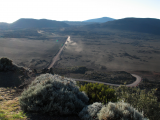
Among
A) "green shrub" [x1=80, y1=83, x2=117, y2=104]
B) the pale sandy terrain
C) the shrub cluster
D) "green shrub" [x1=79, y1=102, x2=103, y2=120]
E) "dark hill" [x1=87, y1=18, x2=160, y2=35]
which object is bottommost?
the pale sandy terrain

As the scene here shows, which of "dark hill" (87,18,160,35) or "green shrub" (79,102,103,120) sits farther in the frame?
"dark hill" (87,18,160,35)

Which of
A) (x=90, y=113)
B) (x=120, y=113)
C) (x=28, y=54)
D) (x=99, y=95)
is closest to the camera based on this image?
(x=120, y=113)

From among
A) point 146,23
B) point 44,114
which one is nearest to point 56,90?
point 44,114

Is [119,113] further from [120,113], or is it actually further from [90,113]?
[90,113]

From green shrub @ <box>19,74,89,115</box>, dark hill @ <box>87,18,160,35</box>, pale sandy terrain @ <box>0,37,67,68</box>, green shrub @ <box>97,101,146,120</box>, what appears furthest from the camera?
dark hill @ <box>87,18,160,35</box>

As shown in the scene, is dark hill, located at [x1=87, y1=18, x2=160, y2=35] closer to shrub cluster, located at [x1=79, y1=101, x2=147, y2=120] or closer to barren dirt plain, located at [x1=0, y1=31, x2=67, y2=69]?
barren dirt plain, located at [x1=0, y1=31, x2=67, y2=69]

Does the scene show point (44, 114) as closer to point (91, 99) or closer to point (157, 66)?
point (91, 99)

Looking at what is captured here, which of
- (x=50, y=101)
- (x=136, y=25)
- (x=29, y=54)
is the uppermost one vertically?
(x=136, y=25)

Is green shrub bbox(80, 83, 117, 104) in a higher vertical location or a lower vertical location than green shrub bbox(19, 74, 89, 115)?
lower

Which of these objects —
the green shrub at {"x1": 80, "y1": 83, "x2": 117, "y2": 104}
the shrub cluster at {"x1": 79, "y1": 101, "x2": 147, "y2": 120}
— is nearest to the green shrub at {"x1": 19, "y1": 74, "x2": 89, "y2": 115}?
the shrub cluster at {"x1": 79, "y1": 101, "x2": 147, "y2": 120}

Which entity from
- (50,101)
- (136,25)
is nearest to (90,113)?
(50,101)

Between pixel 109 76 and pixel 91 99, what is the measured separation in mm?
22961

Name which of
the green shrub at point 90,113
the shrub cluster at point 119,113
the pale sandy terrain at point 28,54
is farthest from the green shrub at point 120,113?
the pale sandy terrain at point 28,54

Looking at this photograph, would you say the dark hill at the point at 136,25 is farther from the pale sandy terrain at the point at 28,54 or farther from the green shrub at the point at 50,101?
the green shrub at the point at 50,101
